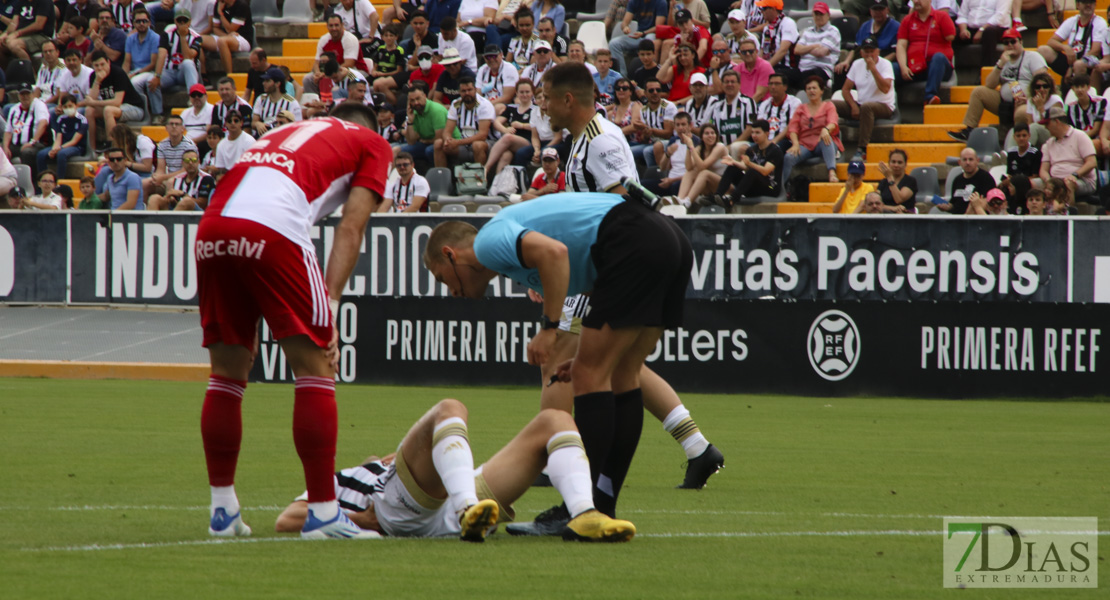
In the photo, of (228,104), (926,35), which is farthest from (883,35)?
(228,104)

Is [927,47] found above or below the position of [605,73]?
above

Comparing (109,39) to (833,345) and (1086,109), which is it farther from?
(1086,109)

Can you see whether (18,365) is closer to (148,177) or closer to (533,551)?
(148,177)

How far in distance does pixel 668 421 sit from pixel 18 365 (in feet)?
36.6

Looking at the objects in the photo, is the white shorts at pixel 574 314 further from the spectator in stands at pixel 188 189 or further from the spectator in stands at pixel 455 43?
the spectator in stands at pixel 455 43

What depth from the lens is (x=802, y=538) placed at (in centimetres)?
554

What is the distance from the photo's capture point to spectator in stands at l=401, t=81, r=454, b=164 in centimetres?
2000

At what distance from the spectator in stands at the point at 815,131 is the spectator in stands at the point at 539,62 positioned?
4021mm

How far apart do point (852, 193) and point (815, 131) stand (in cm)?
176

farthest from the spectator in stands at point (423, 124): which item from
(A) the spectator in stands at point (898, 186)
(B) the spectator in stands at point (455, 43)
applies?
(A) the spectator in stands at point (898, 186)

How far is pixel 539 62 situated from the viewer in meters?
20.2

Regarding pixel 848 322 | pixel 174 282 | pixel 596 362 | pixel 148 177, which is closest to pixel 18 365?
pixel 174 282

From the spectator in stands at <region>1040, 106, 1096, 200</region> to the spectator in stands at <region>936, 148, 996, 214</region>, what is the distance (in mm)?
712

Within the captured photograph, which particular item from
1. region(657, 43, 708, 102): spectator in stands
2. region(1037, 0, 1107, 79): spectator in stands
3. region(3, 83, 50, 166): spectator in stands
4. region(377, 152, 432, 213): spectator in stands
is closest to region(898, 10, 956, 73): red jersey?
region(1037, 0, 1107, 79): spectator in stands
